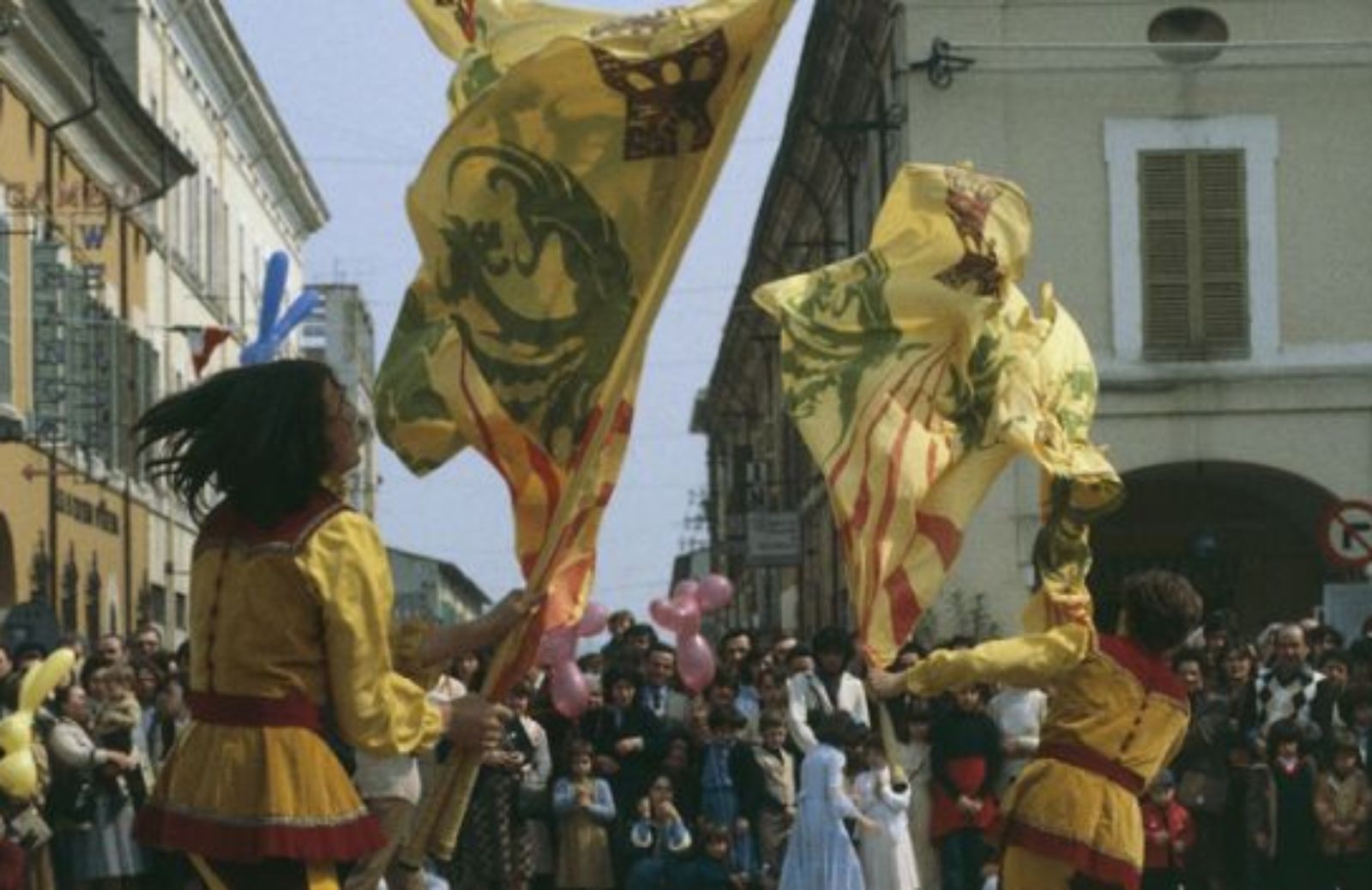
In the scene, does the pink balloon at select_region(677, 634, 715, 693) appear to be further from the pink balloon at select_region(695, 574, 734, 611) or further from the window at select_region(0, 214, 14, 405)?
the window at select_region(0, 214, 14, 405)

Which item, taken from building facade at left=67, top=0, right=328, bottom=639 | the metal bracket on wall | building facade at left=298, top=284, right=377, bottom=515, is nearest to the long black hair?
the metal bracket on wall

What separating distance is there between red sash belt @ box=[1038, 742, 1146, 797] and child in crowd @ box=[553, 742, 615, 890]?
9859 mm

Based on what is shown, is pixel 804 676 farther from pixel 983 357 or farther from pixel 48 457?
pixel 48 457

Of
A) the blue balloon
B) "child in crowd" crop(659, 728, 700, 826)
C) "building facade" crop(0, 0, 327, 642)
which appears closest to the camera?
"child in crowd" crop(659, 728, 700, 826)

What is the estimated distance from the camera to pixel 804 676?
22.1 metres

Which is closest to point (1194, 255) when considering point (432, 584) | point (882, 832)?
point (882, 832)

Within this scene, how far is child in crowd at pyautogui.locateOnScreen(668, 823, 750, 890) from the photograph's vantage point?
2138 centimetres

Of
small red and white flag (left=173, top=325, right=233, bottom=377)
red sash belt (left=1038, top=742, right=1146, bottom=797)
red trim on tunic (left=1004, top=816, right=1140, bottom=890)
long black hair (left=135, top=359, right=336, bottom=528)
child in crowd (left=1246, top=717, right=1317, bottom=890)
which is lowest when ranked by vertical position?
child in crowd (left=1246, top=717, right=1317, bottom=890)

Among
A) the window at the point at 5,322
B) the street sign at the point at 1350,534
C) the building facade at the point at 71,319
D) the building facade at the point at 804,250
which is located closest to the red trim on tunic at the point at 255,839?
the street sign at the point at 1350,534

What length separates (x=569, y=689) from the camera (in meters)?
21.2

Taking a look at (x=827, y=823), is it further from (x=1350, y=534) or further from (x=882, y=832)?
(x=1350, y=534)

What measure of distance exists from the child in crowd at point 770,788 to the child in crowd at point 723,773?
2.5 inches

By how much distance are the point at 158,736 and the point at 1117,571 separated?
705 inches

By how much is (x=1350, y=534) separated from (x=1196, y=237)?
32.8 feet
